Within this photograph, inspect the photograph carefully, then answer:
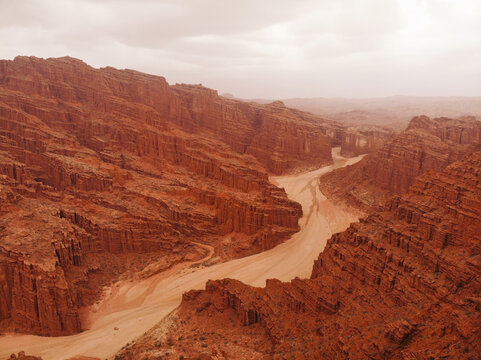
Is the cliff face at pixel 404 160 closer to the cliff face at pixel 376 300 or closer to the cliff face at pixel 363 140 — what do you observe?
the cliff face at pixel 363 140

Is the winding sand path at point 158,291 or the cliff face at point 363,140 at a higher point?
the cliff face at point 363,140

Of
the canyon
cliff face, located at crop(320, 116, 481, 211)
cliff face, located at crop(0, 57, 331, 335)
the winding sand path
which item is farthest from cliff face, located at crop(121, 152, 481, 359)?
cliff face, located at crop(320, 116, 481, 211)

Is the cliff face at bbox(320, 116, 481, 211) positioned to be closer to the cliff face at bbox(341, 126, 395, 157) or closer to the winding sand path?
the winding sand path

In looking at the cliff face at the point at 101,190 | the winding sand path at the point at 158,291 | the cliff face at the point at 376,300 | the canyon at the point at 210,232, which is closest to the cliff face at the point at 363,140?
the canyon at the point at 210,232

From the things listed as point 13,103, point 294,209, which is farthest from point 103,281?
point 13,103

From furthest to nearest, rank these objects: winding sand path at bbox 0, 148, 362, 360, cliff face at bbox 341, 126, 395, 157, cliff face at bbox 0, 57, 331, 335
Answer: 1. cliff face at bbox 341, 126, 395, 157
2. cliff face at bbox 0, 57, 331, 335
3. winding sand path at bbox 0, 148, 362, 360
